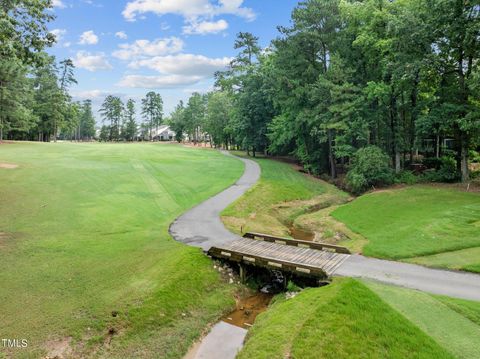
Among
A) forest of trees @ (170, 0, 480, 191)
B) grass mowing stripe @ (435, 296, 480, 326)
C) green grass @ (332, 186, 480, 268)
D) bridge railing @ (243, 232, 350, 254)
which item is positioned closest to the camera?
grass mowing stripe @ (435, 296, 480, 326)

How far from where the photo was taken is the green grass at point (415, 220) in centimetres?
1388

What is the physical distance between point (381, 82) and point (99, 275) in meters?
24.8

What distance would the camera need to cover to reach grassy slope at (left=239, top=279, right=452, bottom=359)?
701 centimetres

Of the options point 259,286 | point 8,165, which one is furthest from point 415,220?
point 8,165

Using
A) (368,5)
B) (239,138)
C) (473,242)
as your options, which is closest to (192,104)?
(239,138)

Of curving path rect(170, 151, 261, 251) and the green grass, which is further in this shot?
curving path rect(170, 151, 261, 251)

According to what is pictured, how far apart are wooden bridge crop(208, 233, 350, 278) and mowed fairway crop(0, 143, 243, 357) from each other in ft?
3.82

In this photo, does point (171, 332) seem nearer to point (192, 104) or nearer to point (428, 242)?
point (428, 242)

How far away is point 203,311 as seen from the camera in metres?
10.3

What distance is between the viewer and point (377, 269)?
1186cm

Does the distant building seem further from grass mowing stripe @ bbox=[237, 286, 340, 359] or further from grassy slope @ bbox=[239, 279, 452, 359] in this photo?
grassy slope @ bbox=[239, 279, 452, 359]

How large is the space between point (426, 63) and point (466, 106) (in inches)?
158

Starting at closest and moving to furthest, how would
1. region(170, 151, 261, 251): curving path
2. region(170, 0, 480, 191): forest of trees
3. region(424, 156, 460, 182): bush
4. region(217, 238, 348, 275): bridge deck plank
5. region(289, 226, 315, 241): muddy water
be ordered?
1. region(217, 238, 348, 275): bridge deck plank
2. region(170, 151, 261, 251): curving path
3. region(289, 226, 315, 241): muddy water
4. region(170, 0, 480, 191): forest of trees
5. region(424, 156, 460, 182): bush

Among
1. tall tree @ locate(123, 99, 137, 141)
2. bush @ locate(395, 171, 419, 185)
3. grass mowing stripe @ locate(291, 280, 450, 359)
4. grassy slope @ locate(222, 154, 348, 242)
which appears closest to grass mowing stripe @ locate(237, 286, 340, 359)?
grass mowing stripe @ locate(291, 280, 450, 359)
